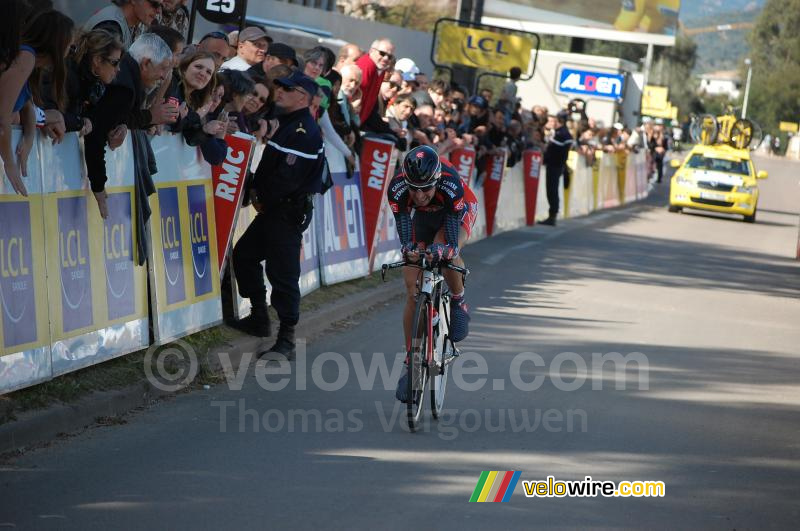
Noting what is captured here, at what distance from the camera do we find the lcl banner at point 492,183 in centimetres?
2177

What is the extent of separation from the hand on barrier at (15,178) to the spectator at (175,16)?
11.1 feet

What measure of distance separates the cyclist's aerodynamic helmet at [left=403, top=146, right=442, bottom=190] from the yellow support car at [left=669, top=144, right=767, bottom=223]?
27.7 meters

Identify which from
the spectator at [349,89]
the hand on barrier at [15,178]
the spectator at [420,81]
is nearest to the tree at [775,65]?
the spectator at [420,81]

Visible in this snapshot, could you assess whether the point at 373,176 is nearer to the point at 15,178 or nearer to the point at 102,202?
the point at 102,202

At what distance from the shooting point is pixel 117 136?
824 centimetres

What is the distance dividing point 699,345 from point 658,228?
17018 millimetres

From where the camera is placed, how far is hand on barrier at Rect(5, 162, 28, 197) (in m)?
6.91

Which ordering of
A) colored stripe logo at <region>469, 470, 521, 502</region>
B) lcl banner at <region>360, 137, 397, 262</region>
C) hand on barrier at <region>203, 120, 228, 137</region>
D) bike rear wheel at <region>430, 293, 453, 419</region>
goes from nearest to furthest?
1. colored stripe logo at <region>469, 470, 521, 502</region>
2. bike rear wheel at <region>430, 293, 453, 419</region>
3. hand on barrier at <region>203, 120, 228, 137</region>
4. lcl banner at <region>360, 137, 397, 262</region>

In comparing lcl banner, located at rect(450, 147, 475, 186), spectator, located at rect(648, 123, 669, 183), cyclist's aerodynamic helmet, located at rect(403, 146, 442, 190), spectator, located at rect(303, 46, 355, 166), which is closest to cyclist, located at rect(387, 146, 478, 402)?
cyclist's aerodynamic helmet, located at rect(403, 146, 442, 190)

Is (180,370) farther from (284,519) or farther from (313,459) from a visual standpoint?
(284,519)

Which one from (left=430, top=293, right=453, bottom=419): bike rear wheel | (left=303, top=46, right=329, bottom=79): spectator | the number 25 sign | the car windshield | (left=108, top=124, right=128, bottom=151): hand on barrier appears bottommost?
the car windshield

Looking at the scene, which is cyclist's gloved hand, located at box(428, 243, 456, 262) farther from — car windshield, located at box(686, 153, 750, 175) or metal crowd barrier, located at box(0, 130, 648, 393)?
car windshield, located at box(686, 153, 750, 175)

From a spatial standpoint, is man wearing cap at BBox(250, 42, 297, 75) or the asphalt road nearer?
the asphalt road

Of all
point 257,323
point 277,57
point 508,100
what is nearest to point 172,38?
point 277,57
